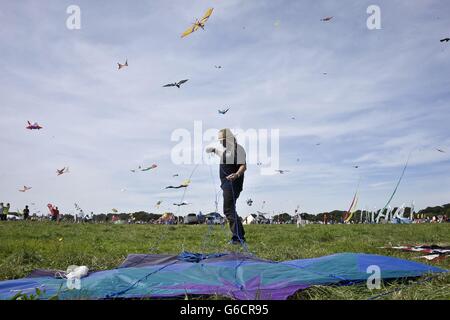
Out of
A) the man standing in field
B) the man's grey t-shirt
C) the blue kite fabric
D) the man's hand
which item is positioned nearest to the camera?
the blue kite fabric

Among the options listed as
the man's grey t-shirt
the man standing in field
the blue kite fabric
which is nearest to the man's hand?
the man standing in field

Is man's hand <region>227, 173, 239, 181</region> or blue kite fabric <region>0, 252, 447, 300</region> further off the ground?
man's hand <region>227, 173, 239, 181</region>

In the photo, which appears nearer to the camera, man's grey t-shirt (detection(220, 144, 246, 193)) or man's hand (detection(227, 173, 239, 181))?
man's hand (detection(227, 173, 239, 181))

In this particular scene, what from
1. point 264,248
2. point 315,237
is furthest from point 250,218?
point 264,248

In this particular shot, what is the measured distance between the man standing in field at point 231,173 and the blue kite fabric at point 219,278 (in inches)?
117

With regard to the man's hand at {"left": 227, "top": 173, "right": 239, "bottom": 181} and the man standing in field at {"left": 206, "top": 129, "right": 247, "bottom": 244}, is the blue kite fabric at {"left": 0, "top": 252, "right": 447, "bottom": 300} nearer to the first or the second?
the man's hand at {"left": 227, "top": 173, "right": 239, "bottom": 181}

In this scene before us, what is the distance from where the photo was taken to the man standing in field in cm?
767

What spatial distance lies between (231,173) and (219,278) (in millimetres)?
4349

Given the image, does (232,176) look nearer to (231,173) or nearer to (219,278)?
(231,173)

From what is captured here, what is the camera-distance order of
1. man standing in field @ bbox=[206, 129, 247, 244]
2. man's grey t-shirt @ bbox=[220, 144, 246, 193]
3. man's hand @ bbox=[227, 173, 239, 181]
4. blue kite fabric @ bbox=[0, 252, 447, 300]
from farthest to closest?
man's grey t-shirt @ bbox=[220, 144, 246, 193] < man standing in field @ bbox=[206, 129, 247, 244] < man's hand @ bbox=[227, 173, 239, 181] < blue kite fabric @ bbox=[0, 252, 447, 300]

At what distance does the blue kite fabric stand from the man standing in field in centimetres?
297

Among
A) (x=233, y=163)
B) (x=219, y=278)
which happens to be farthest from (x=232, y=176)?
(x=219, y=278)

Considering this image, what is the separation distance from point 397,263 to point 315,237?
5.22m

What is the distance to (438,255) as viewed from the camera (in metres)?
5.72
